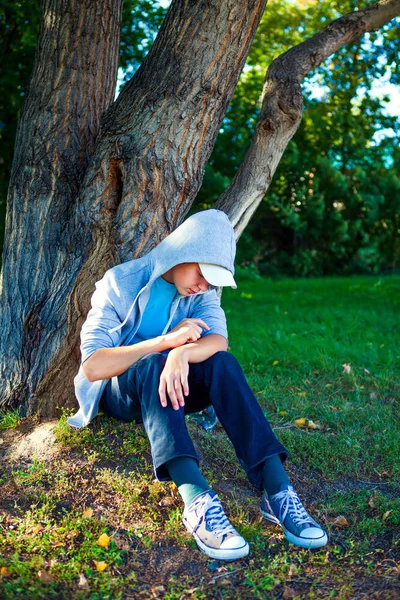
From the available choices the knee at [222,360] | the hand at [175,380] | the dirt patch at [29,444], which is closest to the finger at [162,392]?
the hand at [175,380]

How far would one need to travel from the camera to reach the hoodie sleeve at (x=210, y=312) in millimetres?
3455

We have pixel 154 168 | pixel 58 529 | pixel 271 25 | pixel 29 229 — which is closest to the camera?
pixel 58 529

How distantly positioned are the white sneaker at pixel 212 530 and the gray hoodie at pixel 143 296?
77 cm

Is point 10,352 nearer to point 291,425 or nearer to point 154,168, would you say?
point 154,168

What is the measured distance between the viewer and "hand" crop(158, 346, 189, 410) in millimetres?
2977

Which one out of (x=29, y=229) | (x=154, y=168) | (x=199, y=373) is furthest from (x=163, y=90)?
(x=199, y=373)

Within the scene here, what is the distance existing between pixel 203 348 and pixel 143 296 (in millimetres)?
429

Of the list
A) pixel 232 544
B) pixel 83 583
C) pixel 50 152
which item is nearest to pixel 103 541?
pixel 83 583

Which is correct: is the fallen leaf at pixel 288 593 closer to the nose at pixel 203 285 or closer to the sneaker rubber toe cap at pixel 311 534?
the sneaker rubber toe cap at pixel 311 534

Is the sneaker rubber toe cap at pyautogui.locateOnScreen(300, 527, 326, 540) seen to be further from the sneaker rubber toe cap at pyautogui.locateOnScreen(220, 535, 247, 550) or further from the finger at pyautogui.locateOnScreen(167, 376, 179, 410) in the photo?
the finger at pyautogui.locateOnScreen(167, 376, 179, 410)

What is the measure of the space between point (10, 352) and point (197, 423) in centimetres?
123

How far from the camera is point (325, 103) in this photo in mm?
14516

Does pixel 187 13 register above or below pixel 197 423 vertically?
above

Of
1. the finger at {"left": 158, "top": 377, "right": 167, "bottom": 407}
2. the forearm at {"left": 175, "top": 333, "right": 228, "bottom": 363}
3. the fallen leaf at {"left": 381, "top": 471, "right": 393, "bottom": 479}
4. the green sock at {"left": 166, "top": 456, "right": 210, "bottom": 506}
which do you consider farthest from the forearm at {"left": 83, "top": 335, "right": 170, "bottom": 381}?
the fallen leaf at {"left": 381, "top": 471, "right": 393, "bottom": 479}
